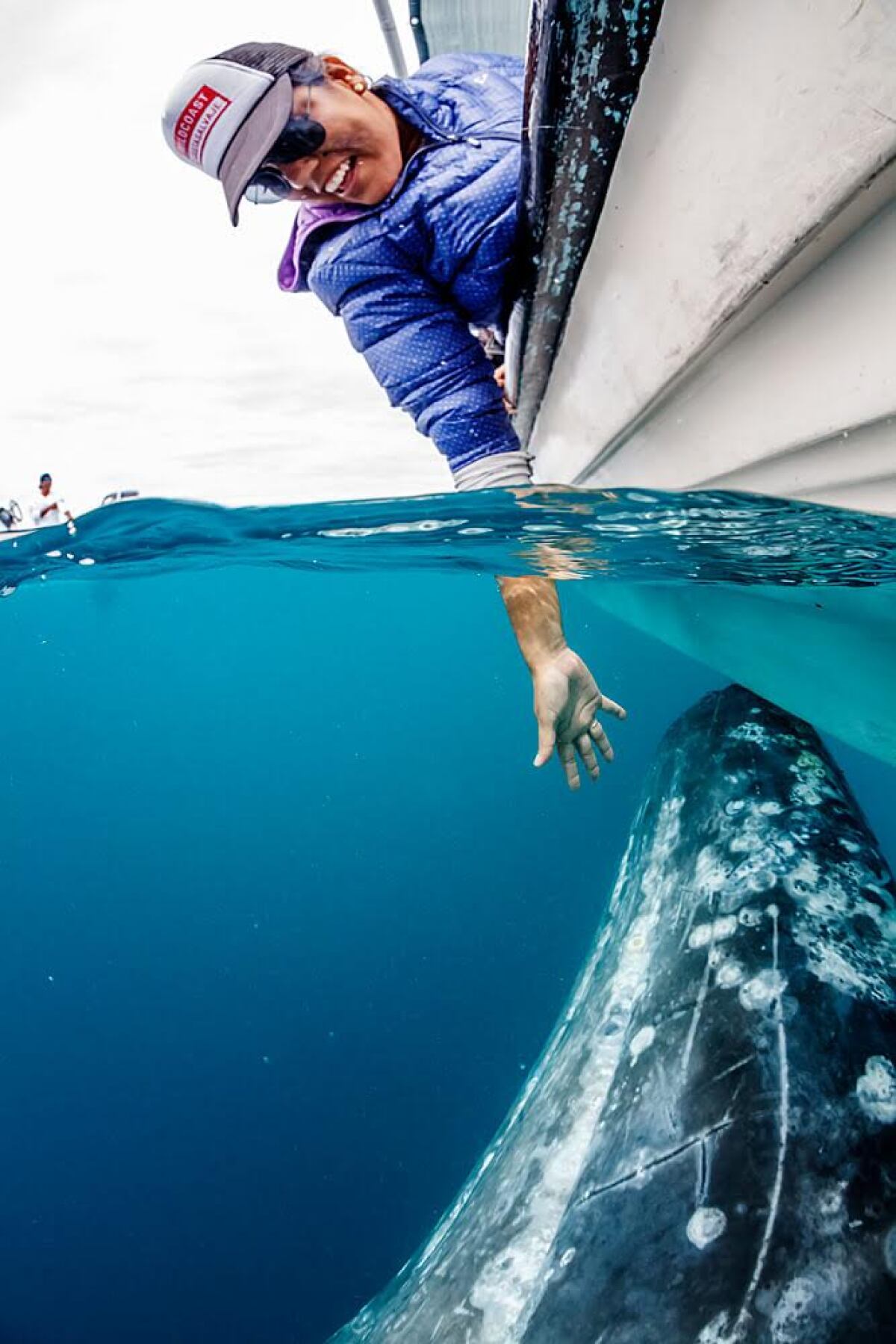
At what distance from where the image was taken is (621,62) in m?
1.08

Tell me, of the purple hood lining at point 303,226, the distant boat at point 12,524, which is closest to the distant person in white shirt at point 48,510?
the distant boat at point 12,524

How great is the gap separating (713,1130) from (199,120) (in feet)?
9.66

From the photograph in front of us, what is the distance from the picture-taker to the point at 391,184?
2090 mm

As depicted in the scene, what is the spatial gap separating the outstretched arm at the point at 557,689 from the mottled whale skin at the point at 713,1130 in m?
0.62

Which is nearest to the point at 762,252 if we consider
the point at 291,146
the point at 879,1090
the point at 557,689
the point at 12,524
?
the point at 291,146

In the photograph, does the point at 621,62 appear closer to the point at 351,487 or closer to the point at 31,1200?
the point at 351,487

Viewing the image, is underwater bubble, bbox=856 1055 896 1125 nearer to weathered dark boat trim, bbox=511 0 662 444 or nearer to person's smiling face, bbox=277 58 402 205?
weathered dark boat trim, bbox=511 0 662 444

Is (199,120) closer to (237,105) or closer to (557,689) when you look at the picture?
(237,105)

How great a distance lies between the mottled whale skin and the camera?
5.04 feet

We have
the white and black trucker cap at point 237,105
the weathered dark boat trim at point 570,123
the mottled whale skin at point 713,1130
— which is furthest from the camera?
the white and black trucker cap at point 237,105

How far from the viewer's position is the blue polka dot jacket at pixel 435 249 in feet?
6.70

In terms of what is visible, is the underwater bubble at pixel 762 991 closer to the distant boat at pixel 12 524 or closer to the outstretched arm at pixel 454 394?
the outstretched arm at pixel 454 394

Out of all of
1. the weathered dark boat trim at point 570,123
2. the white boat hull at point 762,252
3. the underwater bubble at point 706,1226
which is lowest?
the underwater bubble at point 706,1226

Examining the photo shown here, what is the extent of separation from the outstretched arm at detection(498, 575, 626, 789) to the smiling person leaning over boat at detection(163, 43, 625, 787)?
1.00 meters
